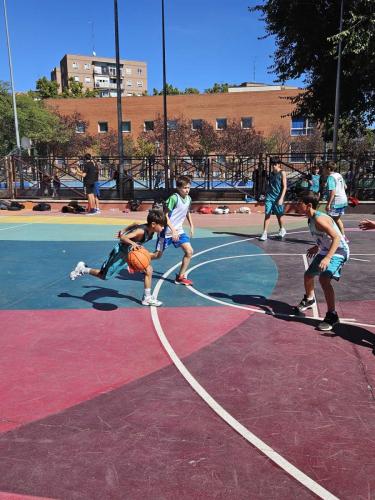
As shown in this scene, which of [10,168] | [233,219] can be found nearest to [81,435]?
[233,219]

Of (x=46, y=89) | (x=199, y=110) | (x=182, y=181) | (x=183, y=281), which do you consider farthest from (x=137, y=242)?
(x=46, y=89)

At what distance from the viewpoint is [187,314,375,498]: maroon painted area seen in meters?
3.29

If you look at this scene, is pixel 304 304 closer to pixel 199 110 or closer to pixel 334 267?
pixel 334 267

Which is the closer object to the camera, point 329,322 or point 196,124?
point 329,322

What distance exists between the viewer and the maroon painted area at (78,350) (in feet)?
13.9

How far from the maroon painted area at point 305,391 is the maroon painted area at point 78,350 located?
1.67ft

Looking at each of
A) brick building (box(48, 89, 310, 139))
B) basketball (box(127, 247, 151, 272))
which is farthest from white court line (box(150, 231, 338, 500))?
brick building (box(48, 89, 310, 139))

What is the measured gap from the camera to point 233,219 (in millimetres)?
17703

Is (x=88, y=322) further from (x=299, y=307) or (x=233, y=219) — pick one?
(x=233, y=219)

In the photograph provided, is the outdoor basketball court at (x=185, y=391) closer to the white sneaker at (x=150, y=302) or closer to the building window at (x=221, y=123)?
the white sneaker at (x=150, y=302)

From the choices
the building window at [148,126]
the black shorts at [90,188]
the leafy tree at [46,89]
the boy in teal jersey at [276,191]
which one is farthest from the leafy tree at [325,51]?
the leafy tree at [46,89]

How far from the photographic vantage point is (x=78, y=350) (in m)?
5.28

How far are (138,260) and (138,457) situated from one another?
3.17 m

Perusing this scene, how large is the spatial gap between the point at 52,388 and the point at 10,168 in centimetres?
1991
